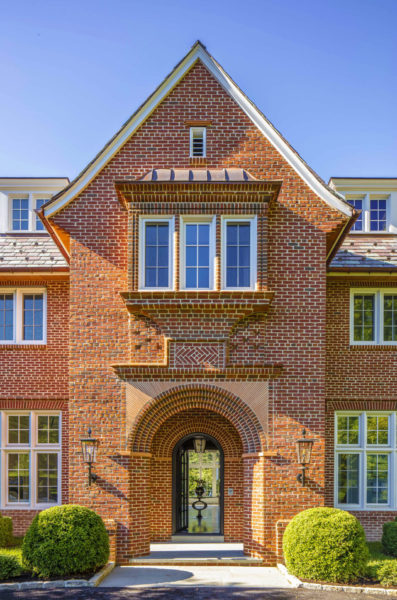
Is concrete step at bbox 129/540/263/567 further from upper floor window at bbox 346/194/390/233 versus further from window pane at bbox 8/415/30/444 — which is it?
upper floor window at bbox 346/194/390/233

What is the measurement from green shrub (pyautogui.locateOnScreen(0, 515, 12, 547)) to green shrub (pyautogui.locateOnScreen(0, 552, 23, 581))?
7.52 feet

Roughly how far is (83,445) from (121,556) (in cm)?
235

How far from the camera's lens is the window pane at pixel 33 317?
1468cm

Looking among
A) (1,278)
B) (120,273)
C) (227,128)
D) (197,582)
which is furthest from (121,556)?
(227,128)

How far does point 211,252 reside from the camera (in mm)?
12320

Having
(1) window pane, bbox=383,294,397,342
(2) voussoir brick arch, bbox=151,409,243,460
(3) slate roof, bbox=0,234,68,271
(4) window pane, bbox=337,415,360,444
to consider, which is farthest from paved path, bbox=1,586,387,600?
(3) slate roof, bbox=0,234,68,271

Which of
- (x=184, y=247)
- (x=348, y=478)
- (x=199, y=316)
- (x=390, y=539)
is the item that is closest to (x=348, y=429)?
(x=348, y=478)

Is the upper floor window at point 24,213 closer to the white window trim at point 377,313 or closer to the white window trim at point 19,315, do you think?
the white window trim at point 19,315

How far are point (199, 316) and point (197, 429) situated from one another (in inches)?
131

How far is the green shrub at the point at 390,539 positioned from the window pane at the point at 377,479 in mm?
1424

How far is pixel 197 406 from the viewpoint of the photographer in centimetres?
1246

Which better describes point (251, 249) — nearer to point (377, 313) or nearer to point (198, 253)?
point (198, 253)

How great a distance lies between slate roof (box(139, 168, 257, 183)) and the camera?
40.8 feet

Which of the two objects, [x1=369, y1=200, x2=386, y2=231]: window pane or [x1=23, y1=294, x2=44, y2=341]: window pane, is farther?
[x1=369, y1=200, x2=386, y2=231]: window pane
